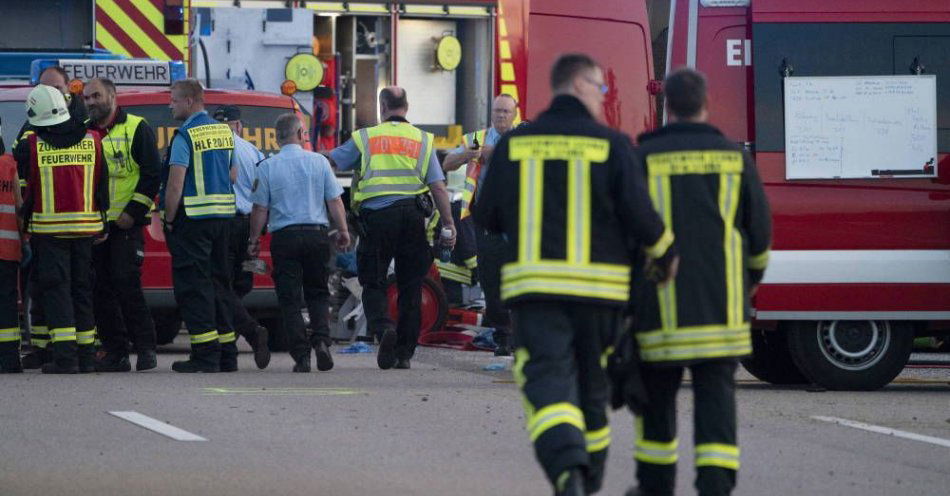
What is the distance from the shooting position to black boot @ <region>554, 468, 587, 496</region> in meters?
6.50

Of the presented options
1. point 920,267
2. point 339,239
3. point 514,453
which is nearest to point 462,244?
point 339,239

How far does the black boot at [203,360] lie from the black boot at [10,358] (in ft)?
3.25

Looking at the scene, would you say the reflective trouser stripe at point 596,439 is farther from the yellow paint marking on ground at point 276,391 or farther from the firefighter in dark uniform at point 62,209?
the firefighter in dark uniform at point 62,209

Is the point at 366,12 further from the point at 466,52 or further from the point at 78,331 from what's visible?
the point at 78,331

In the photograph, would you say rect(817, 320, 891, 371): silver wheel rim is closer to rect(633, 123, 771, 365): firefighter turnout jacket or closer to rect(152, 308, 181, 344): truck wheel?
rect(633, 123, 771, 365): firefighter turnout jacket

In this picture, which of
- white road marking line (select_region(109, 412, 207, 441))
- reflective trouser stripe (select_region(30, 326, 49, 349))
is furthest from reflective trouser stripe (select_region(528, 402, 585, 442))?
reflective trouser stripe (select_region(30, 326, 49, 349))

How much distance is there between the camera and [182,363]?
42.8 ft

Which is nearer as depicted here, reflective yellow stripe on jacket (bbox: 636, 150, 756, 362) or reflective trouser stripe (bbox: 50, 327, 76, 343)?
reflective yellow stripe on jacket (bbox: 636, 150, 756, 362)

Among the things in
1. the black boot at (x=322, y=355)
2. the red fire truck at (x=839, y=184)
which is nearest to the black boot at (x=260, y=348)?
the black boot at (x=322, y=355)

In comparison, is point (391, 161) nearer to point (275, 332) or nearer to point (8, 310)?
point (8, 310)

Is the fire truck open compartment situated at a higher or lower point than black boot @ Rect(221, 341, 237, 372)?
higher

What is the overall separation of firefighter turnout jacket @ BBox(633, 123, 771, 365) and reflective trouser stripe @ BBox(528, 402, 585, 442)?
0.47 metres

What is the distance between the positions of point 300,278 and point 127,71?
3272 millimetres

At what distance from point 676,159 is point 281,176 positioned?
20.3 feet
